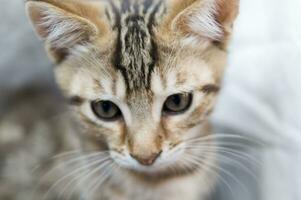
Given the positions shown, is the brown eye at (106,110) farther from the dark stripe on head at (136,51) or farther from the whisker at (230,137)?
the whisker at (230,137)

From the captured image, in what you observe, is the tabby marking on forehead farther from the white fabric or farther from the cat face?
the white fabric

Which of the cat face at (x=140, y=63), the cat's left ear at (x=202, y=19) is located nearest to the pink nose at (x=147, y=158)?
the cat face at (x=140, y=63)

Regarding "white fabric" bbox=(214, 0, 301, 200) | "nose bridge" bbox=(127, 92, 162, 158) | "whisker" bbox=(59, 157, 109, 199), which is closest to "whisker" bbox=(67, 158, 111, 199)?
"whisker" bbox=(59, 157, 109, 199)

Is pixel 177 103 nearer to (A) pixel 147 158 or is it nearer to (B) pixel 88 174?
(A) pixel 147 158

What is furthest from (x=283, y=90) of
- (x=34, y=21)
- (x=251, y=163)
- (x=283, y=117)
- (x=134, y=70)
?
(x=34, y=21)

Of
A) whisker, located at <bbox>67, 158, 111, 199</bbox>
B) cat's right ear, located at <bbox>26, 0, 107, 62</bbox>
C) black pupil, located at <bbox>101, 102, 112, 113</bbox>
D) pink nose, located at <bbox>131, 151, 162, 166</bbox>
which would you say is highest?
cat's right ear, located at <bbox>26, 0, 107, 62</bbox>

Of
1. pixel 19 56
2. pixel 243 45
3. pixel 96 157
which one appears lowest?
pixel 96 157

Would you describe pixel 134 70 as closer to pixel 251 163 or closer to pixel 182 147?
pixel 182 147
